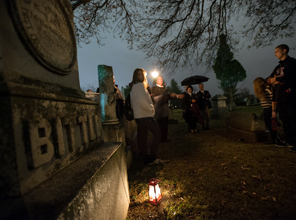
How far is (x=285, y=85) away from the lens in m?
3.21

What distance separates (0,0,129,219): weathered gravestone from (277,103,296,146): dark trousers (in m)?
3.85

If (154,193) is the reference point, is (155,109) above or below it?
above

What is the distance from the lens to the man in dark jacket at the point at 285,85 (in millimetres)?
3094

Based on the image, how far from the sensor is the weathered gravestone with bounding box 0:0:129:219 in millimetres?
773

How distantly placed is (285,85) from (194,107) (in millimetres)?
3301

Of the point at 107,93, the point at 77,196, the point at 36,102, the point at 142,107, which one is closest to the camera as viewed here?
the point at 77,196

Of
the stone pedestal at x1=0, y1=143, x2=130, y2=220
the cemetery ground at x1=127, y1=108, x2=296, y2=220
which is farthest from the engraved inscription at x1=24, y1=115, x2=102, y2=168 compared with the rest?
the cemetery ground at x1=127, y1=108, x2=296, y2=220

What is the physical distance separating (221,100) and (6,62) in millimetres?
11812

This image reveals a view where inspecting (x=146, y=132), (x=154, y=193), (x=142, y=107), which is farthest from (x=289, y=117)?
(x=154, y=193)

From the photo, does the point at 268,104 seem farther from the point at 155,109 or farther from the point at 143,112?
the point at 143,112

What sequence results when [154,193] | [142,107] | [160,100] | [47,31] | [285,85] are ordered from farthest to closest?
1. [160,100]
2. [285,85]
3. [142,107]
4. [154,193]
5. [47,31]

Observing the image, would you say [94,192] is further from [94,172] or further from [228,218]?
[228,218]

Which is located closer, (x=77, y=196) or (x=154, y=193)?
(x=77, y=196)

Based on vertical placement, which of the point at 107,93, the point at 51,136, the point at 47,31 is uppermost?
the point at 47,31
